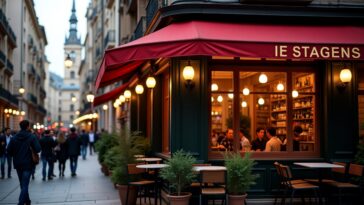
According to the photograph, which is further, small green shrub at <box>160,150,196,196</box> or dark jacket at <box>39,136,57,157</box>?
dark jacket at <box>39,136,57,157</box>

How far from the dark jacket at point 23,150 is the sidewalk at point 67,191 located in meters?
2.11

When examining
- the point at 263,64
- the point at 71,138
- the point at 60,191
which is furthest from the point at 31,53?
the point at 263,64

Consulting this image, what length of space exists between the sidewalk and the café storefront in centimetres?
325

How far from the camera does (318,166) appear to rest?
11.1 meters

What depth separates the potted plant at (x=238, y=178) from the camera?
34.2ft

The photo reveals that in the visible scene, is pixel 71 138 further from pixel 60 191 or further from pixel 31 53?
pixel 31 53

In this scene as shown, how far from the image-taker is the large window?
12.7m

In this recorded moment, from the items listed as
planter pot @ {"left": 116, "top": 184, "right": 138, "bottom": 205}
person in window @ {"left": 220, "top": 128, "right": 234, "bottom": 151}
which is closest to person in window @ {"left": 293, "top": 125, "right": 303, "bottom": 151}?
person in window @ {"left": 220, "top": 128, "right": 234, "bottom": 151}

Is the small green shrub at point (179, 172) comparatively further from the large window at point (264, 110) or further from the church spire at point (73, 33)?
the church spire at point (73, 33)

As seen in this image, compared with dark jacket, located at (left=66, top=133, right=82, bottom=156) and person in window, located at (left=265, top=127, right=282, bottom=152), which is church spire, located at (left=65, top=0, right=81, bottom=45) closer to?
dark jacket, located at (left=66, top=133, right=82, bottom=156)

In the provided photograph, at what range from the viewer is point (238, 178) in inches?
412

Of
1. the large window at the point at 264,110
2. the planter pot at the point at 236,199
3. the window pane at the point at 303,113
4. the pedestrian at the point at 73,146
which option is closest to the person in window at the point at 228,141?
→ the large window at the point at 264,110

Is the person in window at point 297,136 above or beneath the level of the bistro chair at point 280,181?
above

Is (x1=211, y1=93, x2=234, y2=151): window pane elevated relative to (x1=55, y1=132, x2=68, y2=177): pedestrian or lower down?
elevated
